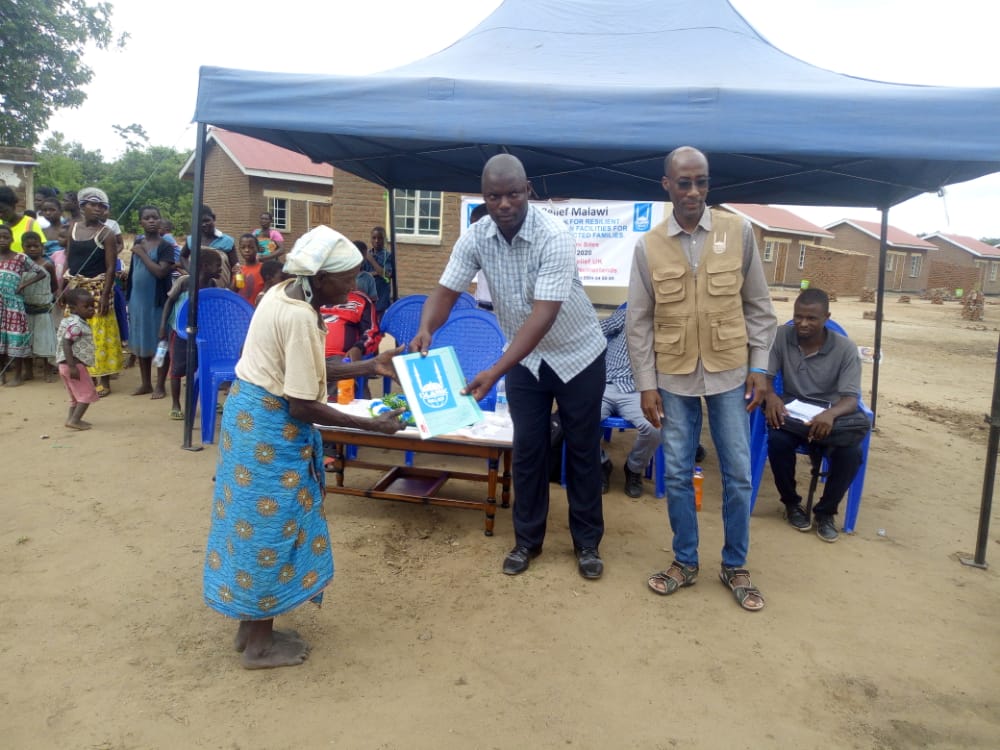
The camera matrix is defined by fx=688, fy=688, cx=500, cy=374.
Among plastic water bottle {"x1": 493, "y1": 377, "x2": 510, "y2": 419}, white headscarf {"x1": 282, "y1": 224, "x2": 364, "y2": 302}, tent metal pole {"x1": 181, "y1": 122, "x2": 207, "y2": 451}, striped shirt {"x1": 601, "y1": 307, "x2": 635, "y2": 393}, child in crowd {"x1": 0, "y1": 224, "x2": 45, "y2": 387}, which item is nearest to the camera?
white headscarf {"x1": 282, "y1": 224, "x2": 364, "y2": 302}

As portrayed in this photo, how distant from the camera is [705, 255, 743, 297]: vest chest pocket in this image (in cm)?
287

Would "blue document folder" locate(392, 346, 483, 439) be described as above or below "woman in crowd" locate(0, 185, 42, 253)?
below

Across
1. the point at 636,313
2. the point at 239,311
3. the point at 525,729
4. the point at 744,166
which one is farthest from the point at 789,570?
the point at 239,311

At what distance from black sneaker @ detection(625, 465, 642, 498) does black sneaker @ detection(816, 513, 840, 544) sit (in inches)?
41.5

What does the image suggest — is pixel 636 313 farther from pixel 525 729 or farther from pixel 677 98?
pixel 525 729

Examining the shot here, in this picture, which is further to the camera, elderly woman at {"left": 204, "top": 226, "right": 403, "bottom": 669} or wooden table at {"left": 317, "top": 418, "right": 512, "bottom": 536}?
wooden table at {"left": 317, "top": 418, "right": 512, "bottom": 536}

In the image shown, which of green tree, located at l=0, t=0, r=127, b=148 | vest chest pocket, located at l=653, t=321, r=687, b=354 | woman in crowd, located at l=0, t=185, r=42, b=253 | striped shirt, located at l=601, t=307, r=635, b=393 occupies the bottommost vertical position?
striped shirt, located at l=601, t=307, r=635, b=393

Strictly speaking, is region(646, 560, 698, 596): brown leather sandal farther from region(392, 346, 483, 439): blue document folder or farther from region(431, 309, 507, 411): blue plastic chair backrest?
region(431, 309, 507, 411): blue plastic chair backrest

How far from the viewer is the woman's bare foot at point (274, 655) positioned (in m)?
2.48

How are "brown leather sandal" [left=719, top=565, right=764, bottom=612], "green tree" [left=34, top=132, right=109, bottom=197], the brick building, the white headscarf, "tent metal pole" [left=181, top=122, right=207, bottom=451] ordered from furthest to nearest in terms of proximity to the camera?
"green tree" [left=34, top=132, right=109, bottom=197] → the brick building → "tent metal pole" [left=181, top=122, right=207, bottom=451] → "brown leather sandal" [left=719, top=565, right=764, bottom=612] → the white headscarf

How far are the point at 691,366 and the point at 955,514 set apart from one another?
2658 millimetres

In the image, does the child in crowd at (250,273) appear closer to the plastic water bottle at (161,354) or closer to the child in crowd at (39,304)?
the plastic water bottle at (161,354)

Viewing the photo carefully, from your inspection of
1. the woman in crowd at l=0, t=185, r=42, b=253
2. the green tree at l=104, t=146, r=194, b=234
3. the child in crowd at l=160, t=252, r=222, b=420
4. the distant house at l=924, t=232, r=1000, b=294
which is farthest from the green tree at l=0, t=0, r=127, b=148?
the distant house at l=924, t=232, r=1000, b=294

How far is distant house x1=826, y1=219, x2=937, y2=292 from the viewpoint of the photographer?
Answer: 138ft
